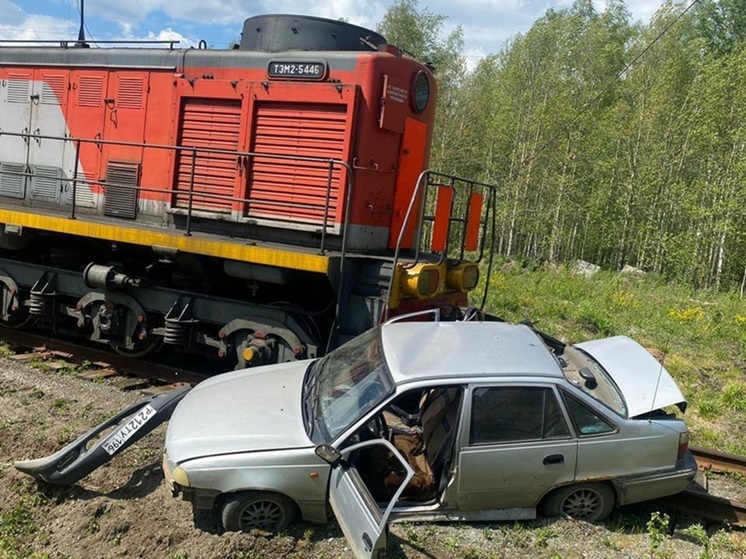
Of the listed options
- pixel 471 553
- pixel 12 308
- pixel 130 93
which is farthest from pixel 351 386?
pixel 12 308

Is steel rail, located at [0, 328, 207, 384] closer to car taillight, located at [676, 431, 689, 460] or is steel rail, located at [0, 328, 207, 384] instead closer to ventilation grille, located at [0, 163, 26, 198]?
ventilation grille, located at [0, 163, 26, 198]

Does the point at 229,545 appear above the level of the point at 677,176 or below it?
below

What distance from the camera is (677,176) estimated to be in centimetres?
2406

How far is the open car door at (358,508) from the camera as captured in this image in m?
3.32

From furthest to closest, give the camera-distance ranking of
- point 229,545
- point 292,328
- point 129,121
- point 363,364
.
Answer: point 129,121 < point 292,328 < point 363,364 < point 229,545

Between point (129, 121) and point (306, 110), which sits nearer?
point (306, 110)

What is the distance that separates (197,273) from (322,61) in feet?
8.84

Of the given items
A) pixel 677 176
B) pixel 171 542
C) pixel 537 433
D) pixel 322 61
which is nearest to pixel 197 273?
pixel 322 61

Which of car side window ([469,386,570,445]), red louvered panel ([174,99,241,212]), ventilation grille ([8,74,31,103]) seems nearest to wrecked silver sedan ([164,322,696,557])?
car side window ([469,386,570,445])

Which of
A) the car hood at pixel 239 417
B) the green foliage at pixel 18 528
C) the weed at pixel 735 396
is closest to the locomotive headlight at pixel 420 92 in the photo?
the car hood at pixel 239 417

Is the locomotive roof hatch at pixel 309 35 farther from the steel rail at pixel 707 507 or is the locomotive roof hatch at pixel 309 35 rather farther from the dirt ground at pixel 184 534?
the steel rail at pixel 707 507

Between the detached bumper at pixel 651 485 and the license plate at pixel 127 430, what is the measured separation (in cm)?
353

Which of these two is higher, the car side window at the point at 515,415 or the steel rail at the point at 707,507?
the car side window at the point at 515,415

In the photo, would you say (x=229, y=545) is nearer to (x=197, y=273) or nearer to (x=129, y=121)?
(x=197, y=273)
